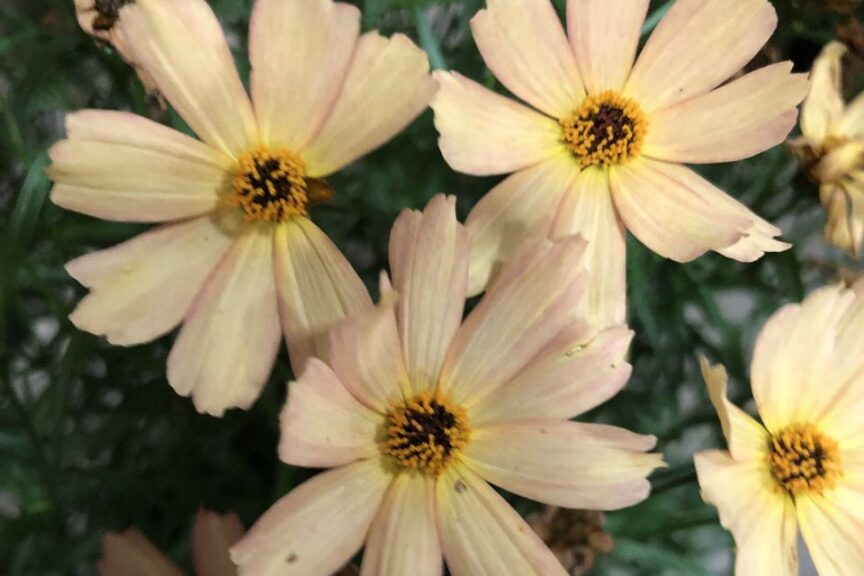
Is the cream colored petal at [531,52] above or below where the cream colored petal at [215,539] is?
above

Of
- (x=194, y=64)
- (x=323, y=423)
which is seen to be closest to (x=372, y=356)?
(x=323, y=423)

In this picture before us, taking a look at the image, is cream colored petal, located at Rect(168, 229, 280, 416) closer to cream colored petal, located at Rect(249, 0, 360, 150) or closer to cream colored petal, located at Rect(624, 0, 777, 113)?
cream colored petal, located at Rect(249, 0, 360, 150)

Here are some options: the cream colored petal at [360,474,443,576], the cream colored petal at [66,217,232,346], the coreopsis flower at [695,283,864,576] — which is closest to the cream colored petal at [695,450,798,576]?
the coreopsis flower at [695,283,864,576]

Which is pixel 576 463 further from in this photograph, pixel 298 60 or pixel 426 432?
pixel 298 60

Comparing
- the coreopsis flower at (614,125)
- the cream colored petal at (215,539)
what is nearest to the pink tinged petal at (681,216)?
the coreopsis flower at (614,125)

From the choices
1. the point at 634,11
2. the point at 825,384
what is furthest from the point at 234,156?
the point at 825,384

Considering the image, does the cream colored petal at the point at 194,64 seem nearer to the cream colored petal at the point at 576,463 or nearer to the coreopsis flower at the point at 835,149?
the cream colored petal at the point at 576,463

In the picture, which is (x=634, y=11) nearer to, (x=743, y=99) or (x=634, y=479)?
→ (x=743, y=99)
